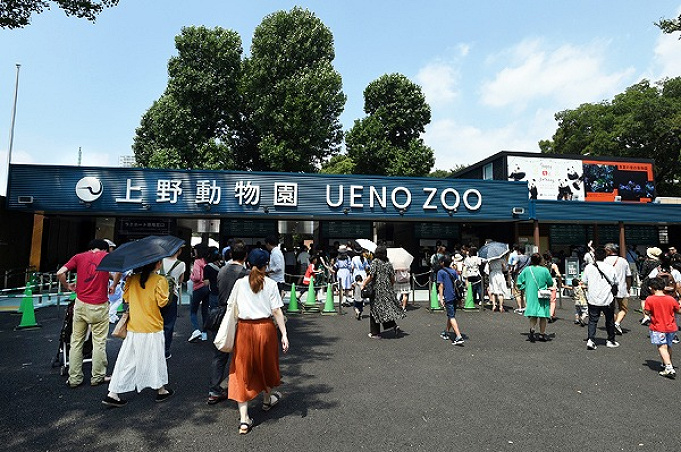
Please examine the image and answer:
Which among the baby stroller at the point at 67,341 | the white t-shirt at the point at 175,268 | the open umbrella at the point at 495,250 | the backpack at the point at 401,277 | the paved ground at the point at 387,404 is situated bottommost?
the paved ground at the point at 387,404

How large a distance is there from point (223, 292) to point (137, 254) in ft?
3.47

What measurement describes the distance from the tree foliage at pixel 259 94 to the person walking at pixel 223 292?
22722 mm

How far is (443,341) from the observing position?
784 centimetres

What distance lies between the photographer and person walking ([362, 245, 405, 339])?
26.3ft

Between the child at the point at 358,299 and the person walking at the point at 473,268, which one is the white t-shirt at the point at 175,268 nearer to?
the child at the point at 358,299

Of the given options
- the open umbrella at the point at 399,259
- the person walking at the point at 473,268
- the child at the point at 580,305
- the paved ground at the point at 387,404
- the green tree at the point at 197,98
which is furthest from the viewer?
the green tree at the point at 197,98

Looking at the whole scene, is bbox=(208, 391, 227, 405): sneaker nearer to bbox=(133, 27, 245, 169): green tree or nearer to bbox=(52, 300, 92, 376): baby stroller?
bbox=(52, 300, 92, 376): baby stroller

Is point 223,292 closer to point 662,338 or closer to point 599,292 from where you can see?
point 662,338

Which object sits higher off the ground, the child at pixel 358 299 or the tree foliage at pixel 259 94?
the tree foliage at pixel 259 94

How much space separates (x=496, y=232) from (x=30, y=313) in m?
19.4

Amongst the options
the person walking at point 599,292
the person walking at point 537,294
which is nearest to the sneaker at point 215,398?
the person walking at point 537,294

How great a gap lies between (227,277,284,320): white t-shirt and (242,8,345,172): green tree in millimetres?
23447

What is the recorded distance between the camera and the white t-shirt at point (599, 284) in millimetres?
7117

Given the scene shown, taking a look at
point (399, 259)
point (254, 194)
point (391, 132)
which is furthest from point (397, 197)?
point (391, 132)
